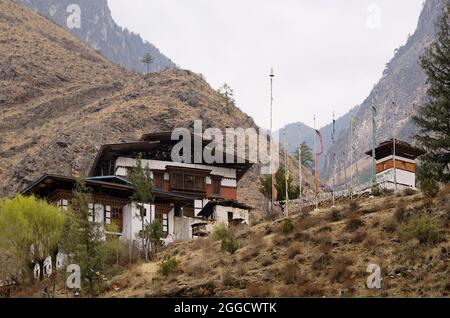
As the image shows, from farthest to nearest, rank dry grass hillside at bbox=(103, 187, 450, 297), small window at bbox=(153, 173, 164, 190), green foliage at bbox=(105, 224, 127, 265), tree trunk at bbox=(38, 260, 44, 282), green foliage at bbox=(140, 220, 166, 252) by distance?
small window at bbox=(153, 173, 164, 190) → green foliage at bbox=(140, 220, 166, 252) → green foliage at bbox=(105, 224, 127, 265) → tree trunk at bbox=(38, 260, 44, 282) → dry grass hillside at bbox=(103, 187, 450, 297)

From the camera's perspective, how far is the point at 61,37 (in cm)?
18100

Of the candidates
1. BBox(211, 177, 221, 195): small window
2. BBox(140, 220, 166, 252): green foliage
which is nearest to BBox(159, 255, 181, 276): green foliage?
BBox(140, 220, 166, 252): green foliage

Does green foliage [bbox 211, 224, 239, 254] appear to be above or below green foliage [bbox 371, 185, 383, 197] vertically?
below

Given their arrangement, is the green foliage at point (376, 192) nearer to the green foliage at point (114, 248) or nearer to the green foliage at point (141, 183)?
the green foliage at point (141, 183)

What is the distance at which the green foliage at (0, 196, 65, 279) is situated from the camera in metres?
47.0

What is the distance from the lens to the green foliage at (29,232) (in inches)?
1850

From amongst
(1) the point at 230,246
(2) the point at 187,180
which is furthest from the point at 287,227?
(2) the point at 187,180

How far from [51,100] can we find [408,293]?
116 m

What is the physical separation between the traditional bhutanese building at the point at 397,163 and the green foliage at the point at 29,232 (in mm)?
22893

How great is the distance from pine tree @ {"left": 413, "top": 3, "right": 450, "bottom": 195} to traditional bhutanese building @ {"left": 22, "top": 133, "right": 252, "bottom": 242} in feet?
57.1

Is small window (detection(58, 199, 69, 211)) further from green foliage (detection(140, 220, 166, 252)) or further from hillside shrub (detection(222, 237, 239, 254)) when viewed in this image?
hillside shrub (detection(222, 237, 239, 254))

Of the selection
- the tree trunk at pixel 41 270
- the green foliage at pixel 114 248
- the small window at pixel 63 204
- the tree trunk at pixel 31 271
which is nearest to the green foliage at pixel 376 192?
the green foliage at pixel 114 248
